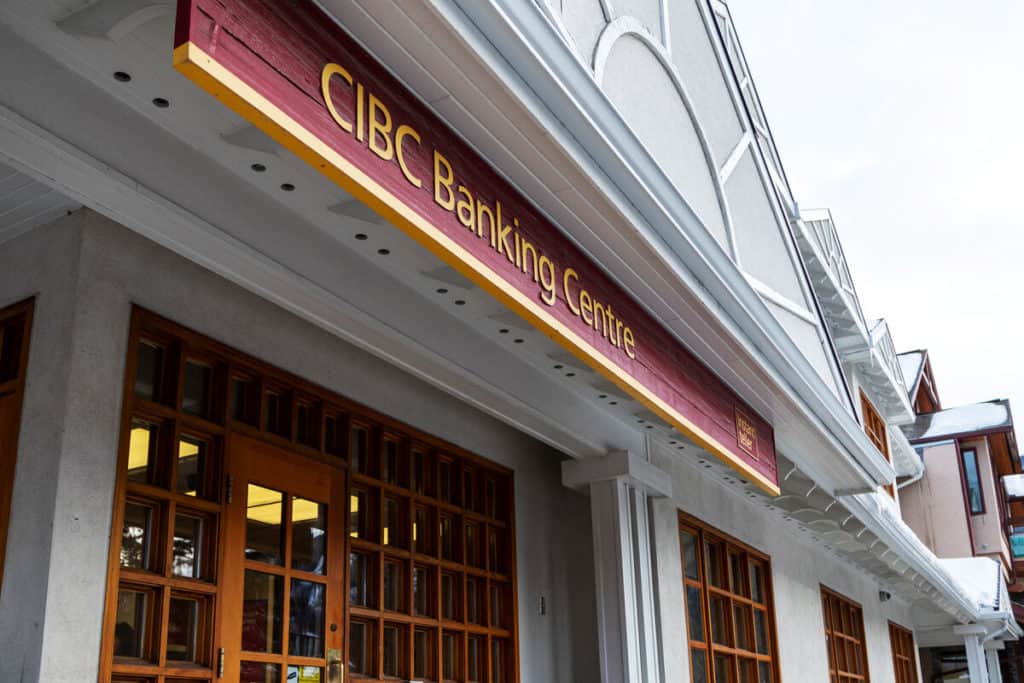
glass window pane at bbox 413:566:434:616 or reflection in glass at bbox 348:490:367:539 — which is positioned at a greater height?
reflection in glass at bbox 348:490:367:539

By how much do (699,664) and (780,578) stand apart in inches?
96.8

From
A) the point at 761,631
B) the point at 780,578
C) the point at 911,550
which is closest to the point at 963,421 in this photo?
the point at 911,550

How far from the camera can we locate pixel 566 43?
380cm

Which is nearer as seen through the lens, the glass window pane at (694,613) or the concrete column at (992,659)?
the glass window pane at (694,613)

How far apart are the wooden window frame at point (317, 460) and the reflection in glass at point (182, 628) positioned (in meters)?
0.05

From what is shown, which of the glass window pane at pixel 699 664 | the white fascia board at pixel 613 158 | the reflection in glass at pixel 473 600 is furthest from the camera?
the glass window pane at pixel 699 664

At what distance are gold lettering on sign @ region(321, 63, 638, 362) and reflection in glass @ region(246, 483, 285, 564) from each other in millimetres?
1829

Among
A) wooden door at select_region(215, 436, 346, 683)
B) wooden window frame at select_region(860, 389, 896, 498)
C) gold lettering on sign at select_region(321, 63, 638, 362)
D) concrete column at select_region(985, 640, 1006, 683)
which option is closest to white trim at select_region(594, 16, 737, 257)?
gold lettering on sign at select_region(321, 63, 638, 362)

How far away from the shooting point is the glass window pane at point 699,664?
8156 millimetres

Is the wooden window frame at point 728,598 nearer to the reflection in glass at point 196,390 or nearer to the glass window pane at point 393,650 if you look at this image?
the glass window pane at point 393,650

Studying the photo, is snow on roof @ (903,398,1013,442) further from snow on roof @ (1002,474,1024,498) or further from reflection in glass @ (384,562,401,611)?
reflection in glass @ (384,562,401,611)

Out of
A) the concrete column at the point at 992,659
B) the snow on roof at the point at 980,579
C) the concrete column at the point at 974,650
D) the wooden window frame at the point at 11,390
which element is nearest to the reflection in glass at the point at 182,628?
the wooden window frame at the point at 11,390

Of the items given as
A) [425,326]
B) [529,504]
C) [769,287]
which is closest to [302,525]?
[425,326]

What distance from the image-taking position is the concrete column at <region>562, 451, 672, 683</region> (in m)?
7.05
